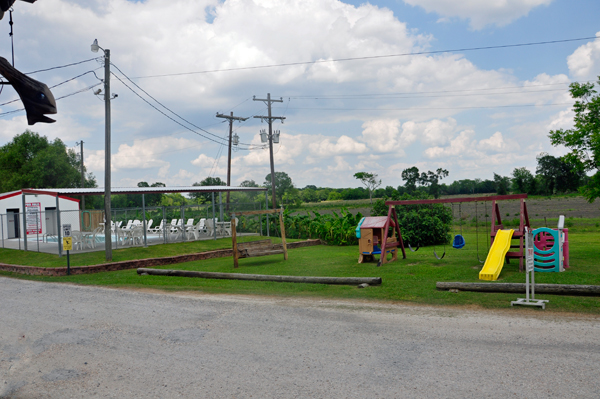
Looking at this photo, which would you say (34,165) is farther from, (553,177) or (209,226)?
(553,177)

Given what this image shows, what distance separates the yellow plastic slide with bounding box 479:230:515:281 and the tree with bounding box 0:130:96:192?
52.6m

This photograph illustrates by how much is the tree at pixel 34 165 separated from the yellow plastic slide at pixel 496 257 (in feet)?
172

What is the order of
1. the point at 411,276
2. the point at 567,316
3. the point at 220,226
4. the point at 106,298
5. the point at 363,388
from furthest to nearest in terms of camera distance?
the point at 220,226 → the point at 411,276 → the point at 106,298 → the point at 567,316 → the point at 363,388

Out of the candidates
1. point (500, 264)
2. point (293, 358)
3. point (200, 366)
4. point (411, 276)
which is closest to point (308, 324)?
point (293, 358)

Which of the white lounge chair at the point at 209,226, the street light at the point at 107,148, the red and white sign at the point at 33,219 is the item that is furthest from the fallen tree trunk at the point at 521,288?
the red and white sign at the point at 33,219

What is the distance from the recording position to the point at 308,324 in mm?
7312

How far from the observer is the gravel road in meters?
4.68

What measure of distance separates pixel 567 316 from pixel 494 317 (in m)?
1.13

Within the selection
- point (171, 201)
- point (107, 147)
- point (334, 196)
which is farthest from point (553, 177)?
point (107, 147)

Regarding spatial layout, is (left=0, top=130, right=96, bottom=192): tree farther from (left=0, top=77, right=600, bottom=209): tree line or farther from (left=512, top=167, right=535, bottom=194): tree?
(left=512, top=167, right=535, bottom=194): tree

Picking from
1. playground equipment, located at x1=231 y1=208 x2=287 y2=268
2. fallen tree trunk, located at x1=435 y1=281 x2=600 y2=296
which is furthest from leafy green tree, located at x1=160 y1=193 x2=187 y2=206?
fallen tree trunk, located at x1=435 y1=281 x2=600 y2=296

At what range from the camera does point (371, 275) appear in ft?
39.0

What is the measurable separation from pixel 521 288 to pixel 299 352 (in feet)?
17.2

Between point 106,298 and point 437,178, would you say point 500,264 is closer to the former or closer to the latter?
point 106,298
